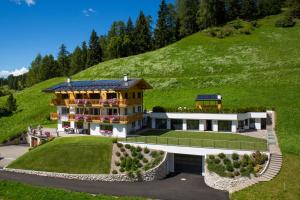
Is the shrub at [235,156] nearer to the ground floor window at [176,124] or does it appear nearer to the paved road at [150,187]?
the paved road at [150,187]

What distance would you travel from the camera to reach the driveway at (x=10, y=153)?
164 feet

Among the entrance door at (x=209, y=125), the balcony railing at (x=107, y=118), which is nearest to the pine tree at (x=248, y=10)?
the entrance door at (x=209, y=125)

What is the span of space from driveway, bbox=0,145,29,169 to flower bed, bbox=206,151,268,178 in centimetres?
3218

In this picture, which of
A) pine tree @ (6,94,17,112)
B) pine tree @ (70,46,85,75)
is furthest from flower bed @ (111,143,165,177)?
pine tree @ (70,46,85,75)

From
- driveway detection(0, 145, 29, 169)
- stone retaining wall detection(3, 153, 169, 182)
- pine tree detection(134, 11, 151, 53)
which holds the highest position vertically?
pine tree detection(134, 11, 151, 53)

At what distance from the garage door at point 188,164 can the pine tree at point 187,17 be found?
87.9 meters

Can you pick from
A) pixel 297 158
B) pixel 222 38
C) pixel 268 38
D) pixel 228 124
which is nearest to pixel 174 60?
pixel 222 38

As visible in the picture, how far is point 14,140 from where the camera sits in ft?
215

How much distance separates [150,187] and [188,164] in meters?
10.4

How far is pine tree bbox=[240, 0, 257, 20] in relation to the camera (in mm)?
125438

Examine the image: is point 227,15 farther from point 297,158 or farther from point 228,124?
point 297,158

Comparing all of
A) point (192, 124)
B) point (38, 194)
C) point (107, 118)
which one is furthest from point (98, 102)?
point (38, 194)

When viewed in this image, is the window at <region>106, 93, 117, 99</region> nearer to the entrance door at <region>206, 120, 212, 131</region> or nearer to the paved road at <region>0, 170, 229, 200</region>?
the paved road at <region>0, 170, 229, 200</region>

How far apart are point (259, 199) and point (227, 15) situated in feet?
355
